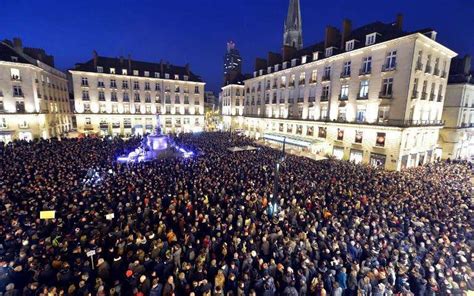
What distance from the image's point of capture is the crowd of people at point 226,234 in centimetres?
729

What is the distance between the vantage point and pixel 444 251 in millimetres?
8836

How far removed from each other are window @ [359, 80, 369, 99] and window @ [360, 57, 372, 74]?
47.9 inches

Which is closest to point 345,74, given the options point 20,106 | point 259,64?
point 259,64

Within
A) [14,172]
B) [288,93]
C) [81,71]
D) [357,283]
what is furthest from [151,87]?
[357,283]

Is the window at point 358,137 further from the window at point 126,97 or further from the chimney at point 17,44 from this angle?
the chimney at point 17,44

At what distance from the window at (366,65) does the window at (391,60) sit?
191cm

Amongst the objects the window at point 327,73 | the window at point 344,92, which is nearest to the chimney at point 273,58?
the window at point 327,73

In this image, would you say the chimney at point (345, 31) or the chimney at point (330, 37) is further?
the chimney at point (330, 37)

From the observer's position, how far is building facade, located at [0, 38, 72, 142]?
35.3m

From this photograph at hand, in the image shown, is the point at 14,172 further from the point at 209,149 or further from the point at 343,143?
the point at 343,143

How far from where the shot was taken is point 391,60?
25.4m

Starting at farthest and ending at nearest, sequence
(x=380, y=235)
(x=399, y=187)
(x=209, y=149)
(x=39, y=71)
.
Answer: (x=39, y=71), (x=209, y=149), (x=399, y=187), (x=380, y=235)

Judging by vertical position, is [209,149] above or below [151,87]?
below

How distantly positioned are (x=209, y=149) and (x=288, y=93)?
21.5 meters
